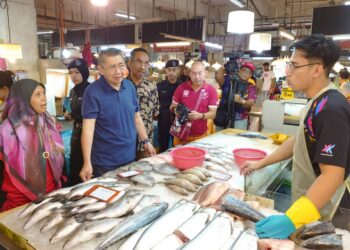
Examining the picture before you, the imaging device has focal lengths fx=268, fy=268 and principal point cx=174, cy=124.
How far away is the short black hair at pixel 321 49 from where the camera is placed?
5.62ft

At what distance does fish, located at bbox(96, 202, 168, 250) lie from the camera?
1383mm

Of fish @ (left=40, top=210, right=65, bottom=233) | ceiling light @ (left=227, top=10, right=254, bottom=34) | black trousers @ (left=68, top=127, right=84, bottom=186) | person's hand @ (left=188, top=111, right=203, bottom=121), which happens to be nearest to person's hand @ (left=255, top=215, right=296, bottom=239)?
A: fish @ (left=40, top=210, right=65, bottom=233)

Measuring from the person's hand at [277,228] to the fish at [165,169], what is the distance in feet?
3.36

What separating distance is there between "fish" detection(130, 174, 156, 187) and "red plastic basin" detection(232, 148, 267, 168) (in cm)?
83

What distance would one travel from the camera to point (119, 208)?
1.62 meters

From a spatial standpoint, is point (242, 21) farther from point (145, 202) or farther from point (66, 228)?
point (66, 228)

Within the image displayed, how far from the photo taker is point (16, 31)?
899cm

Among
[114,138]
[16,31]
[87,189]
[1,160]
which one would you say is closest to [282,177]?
[114,138]

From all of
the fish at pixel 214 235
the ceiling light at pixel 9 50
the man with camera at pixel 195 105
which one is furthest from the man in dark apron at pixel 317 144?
the ceiling light at pixel 9 50

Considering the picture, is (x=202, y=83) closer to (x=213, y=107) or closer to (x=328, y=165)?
(x=213, y=107)

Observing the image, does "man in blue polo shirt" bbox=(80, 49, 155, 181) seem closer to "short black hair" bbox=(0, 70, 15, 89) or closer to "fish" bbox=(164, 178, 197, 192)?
"fish" bbox=(164, 178, 197, 192)

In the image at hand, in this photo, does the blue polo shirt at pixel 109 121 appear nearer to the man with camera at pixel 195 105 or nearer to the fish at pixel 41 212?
the fish at pixel 41 212

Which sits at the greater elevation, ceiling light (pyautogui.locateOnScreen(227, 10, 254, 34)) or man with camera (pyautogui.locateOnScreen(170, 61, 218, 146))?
ceiling light (pyautogui.locateOnScreen(227, 10, 254, 34))

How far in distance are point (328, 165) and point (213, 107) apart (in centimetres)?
259
